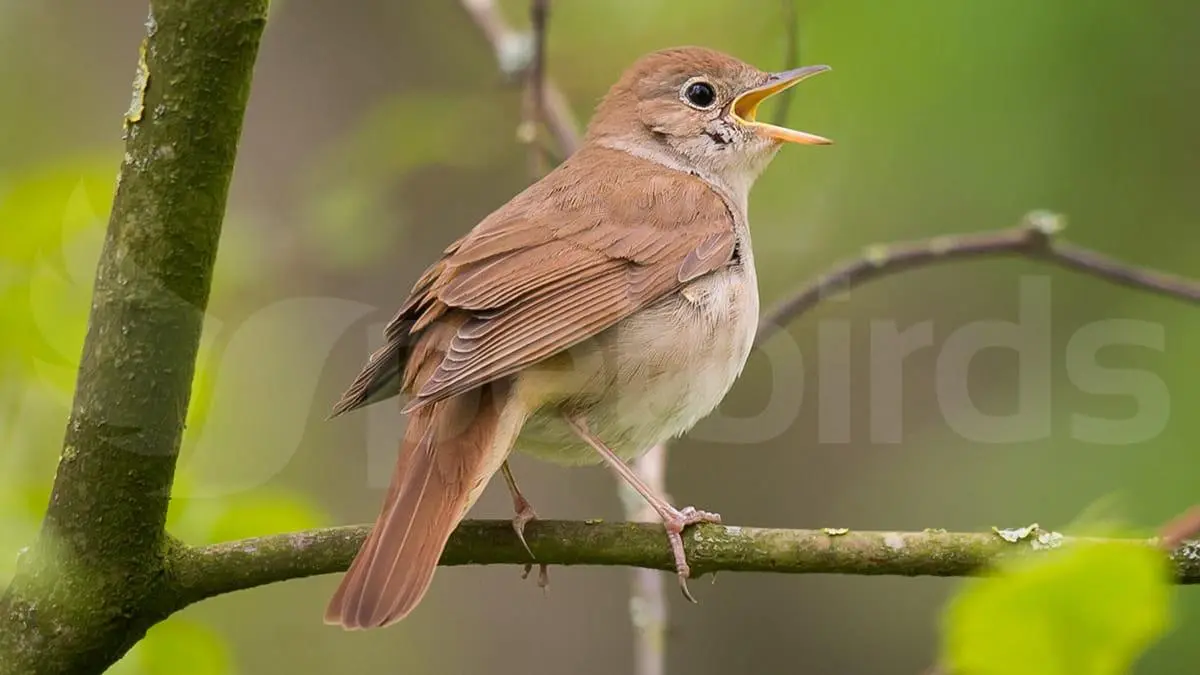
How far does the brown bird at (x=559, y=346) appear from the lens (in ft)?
10.4

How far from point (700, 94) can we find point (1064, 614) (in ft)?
12.6

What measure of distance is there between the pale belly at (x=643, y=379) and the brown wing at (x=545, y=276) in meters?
0.08

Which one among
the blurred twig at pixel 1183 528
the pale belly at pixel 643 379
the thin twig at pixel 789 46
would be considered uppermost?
the thin twig at pixel 789 46

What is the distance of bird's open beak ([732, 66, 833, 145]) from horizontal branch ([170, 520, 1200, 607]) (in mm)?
1806

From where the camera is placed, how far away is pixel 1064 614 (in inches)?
50.7

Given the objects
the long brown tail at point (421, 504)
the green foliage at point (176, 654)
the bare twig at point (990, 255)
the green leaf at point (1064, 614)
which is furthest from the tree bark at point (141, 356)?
the bare twig at point (990, 255)

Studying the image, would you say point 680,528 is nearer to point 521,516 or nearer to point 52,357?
point 521,516

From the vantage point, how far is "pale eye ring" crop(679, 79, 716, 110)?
494 centimetres

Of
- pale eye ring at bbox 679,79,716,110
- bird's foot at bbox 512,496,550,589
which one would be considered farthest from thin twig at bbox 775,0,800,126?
bird's foot at bbox 512,496,550,589

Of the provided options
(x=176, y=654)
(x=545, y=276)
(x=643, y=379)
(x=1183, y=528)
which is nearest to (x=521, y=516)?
(x=643, y=379)

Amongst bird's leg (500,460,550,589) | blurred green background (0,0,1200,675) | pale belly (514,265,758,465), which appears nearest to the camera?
bird's leg (500,460,550,589)

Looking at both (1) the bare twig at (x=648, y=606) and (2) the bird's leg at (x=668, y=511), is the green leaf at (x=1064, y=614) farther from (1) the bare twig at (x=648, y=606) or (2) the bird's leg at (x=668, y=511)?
(1) the bare twig at (x=648, y=606)

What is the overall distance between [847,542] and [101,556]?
5.05 ft

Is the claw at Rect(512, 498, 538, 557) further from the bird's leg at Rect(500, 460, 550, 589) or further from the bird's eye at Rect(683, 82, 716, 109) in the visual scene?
the bird's eye at Rect(683, 82, 716, 109)
